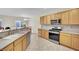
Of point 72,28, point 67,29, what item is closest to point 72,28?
point 72,28

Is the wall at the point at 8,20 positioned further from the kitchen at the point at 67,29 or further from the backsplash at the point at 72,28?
the backsplash at the point at 72,28

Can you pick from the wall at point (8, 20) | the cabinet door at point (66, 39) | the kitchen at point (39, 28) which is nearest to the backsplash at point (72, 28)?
the kitchen at point (39, 28)

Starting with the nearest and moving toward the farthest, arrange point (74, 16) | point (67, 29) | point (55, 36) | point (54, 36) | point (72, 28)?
point (74, 16), point (72, 28), point (67, 29), point (55, 36), point (54, 36)

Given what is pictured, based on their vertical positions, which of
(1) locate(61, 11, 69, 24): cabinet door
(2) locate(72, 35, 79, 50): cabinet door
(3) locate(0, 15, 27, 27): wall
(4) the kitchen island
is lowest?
(2) locate(72, 35, 79, 50): cabinet door

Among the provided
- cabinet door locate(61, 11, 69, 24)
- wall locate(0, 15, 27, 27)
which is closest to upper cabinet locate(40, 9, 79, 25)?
cabinet door locate(61, 11, 69, 24)

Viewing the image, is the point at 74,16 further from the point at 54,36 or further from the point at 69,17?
the point at 54,36

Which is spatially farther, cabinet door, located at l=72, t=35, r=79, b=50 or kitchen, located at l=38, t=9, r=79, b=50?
kitchen, located at l=38, t=9, r=79, b=50

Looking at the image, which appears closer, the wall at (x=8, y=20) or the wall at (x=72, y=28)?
the wall at (x=8, y=20)

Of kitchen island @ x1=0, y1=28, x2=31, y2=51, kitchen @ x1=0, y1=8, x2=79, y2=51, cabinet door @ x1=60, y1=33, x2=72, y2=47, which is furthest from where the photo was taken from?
cabinet door @ x1=60, y1=33, x2=72, y2=47

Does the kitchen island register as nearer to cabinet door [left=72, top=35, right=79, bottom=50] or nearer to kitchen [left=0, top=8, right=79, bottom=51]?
kitchen [left=0, top=8, right=79, bottom=51]
